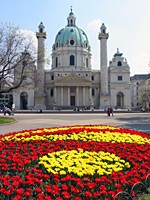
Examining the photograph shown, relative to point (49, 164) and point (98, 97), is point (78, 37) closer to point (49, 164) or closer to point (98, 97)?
point (98, 97)

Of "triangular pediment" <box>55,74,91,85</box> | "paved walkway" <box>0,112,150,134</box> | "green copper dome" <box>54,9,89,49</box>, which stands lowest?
"paved walkway" <box>0,112,150,134</box>

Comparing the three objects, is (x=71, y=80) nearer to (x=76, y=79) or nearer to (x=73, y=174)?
(x=76, y=79)

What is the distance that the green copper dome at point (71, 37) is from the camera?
98438 millimetres

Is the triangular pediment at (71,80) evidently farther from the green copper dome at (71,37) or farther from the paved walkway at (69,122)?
the paved walkway at (69,122)

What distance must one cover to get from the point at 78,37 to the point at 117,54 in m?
17.2

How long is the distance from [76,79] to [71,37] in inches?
779

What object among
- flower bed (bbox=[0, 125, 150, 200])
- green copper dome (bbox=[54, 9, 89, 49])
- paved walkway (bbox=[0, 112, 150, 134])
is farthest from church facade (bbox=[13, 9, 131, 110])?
flower bed (bbox=[0, 125, 150, 200])

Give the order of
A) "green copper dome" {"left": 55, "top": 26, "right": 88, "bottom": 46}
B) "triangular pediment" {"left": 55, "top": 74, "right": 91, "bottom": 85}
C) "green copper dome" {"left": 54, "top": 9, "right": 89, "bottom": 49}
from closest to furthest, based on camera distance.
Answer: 1. "triangular pediment" {"left": 55, "top": 74, "right": 91, "bottom": 85}
2. "green copper dome" {"left": 54, "top": 9, "right": 89, "bottom": 49}
3. "green copper dome" {"left": 55, "top": 26, "right": 88, "bottom": 46}

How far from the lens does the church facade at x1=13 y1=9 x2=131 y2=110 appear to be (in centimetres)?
8938

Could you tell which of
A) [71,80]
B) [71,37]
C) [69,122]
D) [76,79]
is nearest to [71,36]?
[71,37]

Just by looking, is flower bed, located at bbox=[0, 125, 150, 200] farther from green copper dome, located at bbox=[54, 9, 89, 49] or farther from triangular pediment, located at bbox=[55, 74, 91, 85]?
green copper dome, located at bbox=[54, 9, 89, 49]

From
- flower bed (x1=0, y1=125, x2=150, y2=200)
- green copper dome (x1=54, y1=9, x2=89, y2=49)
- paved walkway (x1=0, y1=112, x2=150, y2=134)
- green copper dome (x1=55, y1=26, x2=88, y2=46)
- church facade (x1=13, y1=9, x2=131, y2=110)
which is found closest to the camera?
flower bed (x1=0, y1=125, x2=150, y2=200)

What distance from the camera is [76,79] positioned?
293 ft

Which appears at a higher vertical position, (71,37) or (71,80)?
(71,37)
